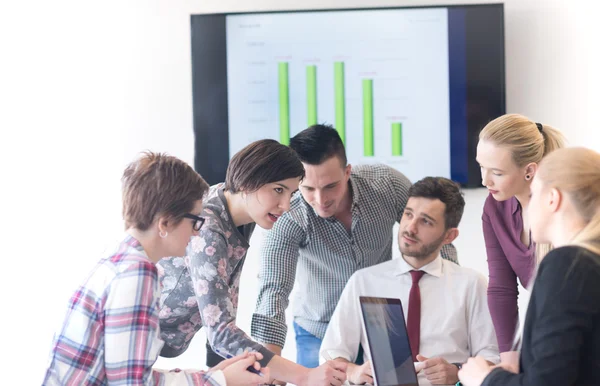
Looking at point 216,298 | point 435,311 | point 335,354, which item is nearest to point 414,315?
point 435,311

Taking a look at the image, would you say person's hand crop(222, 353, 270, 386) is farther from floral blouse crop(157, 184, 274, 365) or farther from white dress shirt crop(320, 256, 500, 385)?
white dress shirt crop(320, 256, 500, 385)

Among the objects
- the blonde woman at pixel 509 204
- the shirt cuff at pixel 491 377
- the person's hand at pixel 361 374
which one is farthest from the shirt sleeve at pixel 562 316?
the person's hand at pixel 361 374

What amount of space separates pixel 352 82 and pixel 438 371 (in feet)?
5.96

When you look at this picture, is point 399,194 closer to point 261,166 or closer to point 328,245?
point 328,245

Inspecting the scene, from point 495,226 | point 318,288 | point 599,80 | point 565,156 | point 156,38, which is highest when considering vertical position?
point 156,38

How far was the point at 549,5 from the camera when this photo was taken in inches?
138

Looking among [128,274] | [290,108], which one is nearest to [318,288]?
[290,108]

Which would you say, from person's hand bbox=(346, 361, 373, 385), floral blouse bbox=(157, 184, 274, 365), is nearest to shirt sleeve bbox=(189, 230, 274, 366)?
floral blouse bbox=(157, 184, 274, 365)

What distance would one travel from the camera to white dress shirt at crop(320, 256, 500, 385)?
93.8 inches

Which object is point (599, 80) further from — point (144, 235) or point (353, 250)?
point (144, 235)

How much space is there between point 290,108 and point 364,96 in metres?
0.37

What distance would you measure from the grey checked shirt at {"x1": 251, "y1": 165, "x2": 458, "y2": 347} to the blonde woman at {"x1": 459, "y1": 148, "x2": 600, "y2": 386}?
1.20 meters

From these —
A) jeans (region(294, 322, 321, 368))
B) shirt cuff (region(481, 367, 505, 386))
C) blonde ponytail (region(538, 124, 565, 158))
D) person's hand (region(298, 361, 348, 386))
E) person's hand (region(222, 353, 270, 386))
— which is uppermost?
blonde ponytail (region(538, 124, 565, 158))

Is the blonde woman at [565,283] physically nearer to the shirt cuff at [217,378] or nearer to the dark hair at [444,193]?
the shirt cuff at [217,378]
